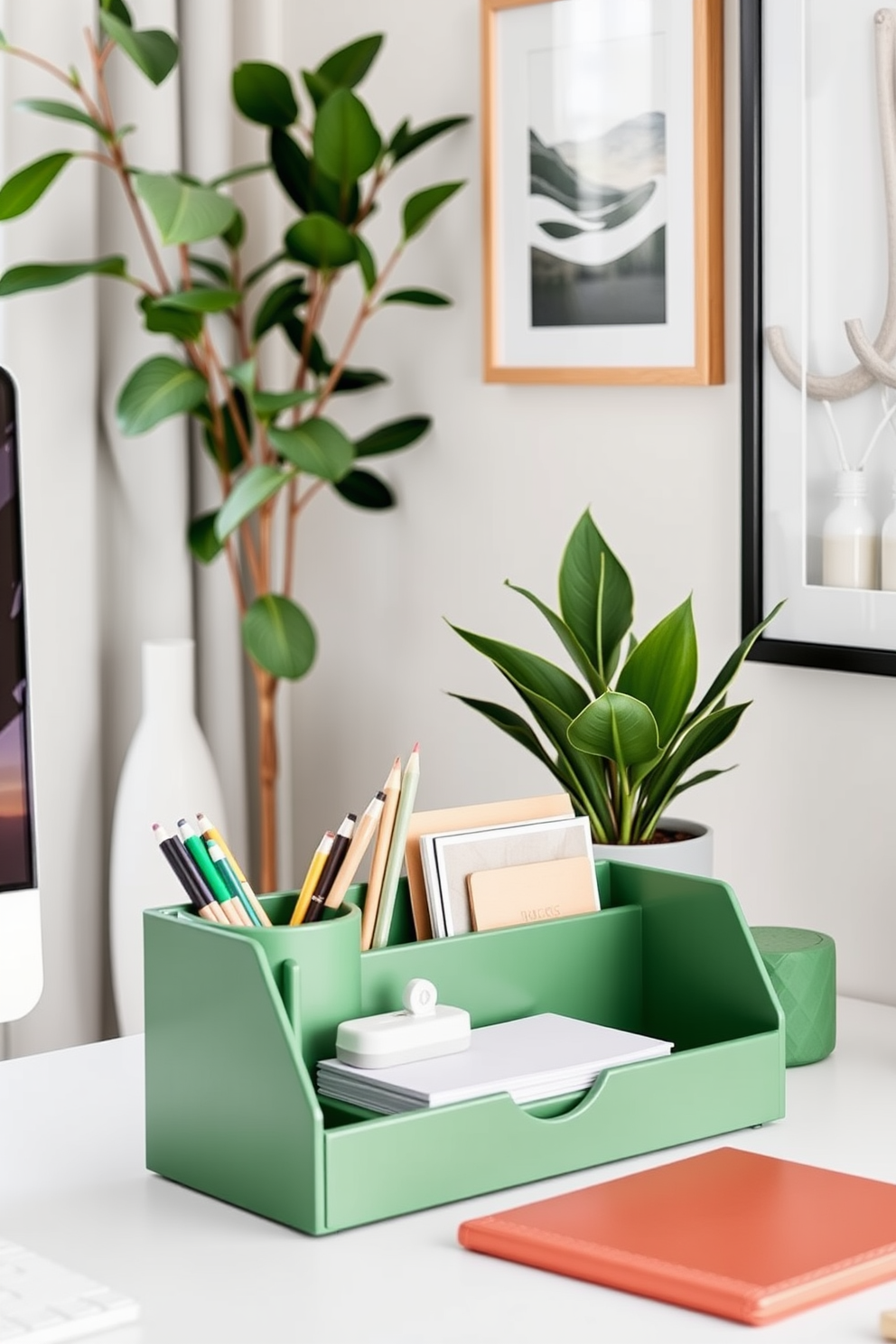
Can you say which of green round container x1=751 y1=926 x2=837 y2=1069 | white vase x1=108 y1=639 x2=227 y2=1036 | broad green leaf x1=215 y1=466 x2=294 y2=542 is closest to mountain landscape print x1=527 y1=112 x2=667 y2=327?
broad green leaf x1=215 y1=466 x2=294 y2=542

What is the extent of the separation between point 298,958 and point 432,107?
1.30 m

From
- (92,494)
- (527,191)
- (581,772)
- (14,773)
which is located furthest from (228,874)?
(92,494)

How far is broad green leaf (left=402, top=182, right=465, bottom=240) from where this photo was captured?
6.63 ft

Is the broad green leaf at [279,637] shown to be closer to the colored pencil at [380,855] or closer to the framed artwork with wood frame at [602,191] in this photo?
the framed artwork with wood frame at [602,191]

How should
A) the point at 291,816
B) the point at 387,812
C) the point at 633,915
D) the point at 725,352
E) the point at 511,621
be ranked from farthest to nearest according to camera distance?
the point at 291,816 < the point at 511,621 < the point at 725,352 < the point at 633,915 < the point at 387,812

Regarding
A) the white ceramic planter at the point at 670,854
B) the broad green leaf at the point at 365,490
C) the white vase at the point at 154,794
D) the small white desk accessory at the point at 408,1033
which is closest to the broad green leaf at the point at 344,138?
the broad green leaf at the point at 365,490

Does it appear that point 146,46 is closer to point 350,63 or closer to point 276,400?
point 350,63

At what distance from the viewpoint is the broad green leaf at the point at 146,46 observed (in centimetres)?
198

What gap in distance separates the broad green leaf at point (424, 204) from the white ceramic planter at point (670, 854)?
0.85 m

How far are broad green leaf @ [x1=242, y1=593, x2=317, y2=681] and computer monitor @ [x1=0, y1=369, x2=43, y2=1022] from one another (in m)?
0.97

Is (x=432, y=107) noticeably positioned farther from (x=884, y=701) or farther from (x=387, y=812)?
(x=387, y=812)

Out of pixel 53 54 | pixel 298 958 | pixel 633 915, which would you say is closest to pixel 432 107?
pixel 53 54

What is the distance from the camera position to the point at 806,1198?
1.07 m

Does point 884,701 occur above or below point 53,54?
below
